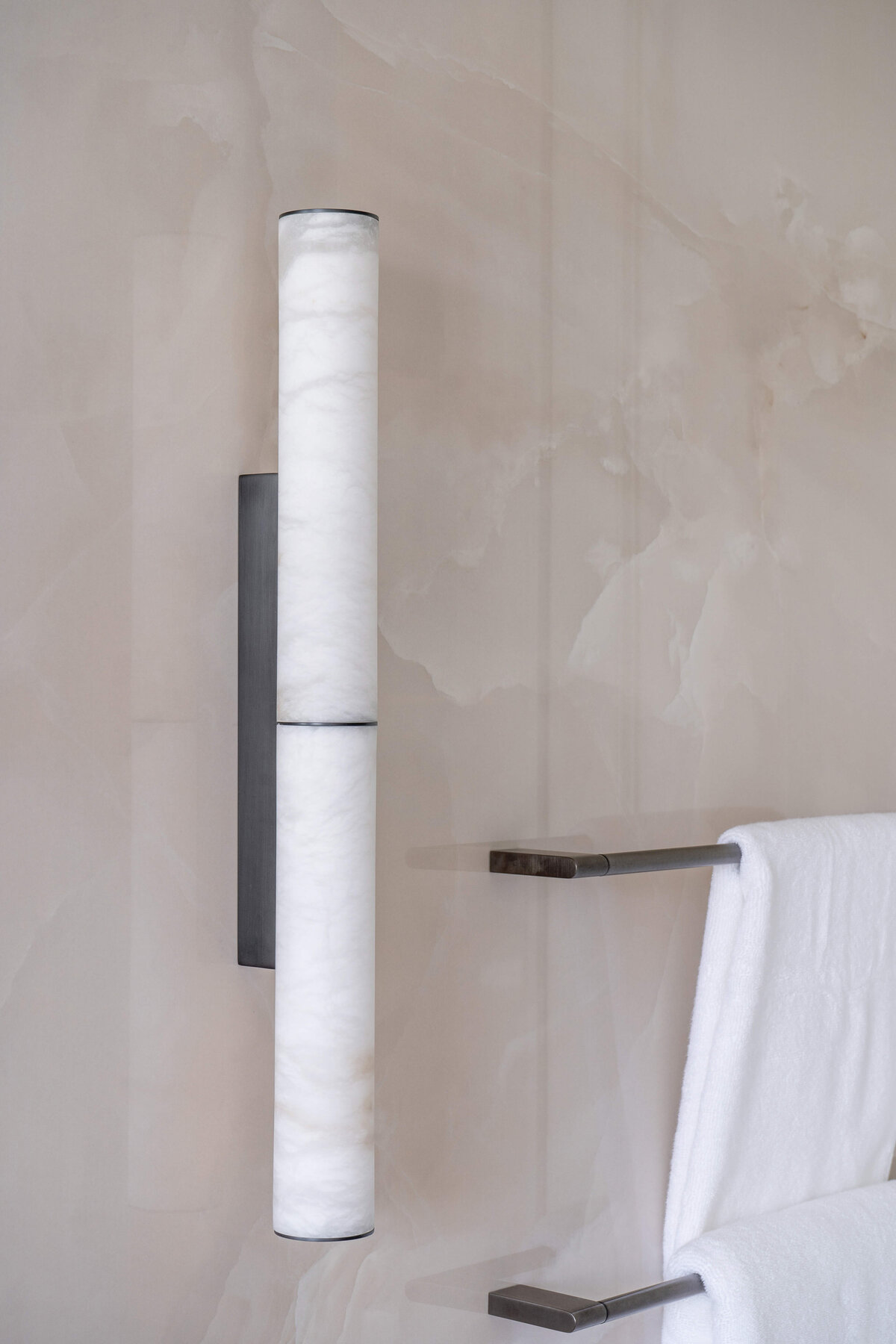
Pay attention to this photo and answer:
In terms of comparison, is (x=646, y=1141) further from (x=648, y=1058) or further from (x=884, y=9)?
(x=884, y=9)

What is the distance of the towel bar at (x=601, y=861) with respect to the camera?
0.84 m

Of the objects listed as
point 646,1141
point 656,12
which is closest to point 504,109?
point 656,12

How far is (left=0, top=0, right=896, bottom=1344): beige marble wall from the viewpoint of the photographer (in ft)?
2.29

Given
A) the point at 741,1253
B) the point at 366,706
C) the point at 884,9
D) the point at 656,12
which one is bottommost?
the point at 741,1253

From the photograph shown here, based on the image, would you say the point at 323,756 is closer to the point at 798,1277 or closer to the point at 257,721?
the point at 257,721

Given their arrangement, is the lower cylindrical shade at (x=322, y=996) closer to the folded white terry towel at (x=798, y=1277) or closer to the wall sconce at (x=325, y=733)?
the wall sconce at (x=325, y=733)

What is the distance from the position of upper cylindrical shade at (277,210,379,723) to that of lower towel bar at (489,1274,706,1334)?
424 millimetres

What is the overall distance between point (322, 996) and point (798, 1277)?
49 cm

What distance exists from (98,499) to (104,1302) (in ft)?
1.38

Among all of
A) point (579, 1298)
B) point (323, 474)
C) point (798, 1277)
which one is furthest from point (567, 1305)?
point (323, 474)

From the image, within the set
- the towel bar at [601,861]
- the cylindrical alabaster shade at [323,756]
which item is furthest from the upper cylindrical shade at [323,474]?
the towel bar at [601,861]

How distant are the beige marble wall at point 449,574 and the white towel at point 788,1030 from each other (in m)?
0.05

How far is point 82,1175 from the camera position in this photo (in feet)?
2.28

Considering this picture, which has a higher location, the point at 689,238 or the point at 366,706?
the point at 689,238
